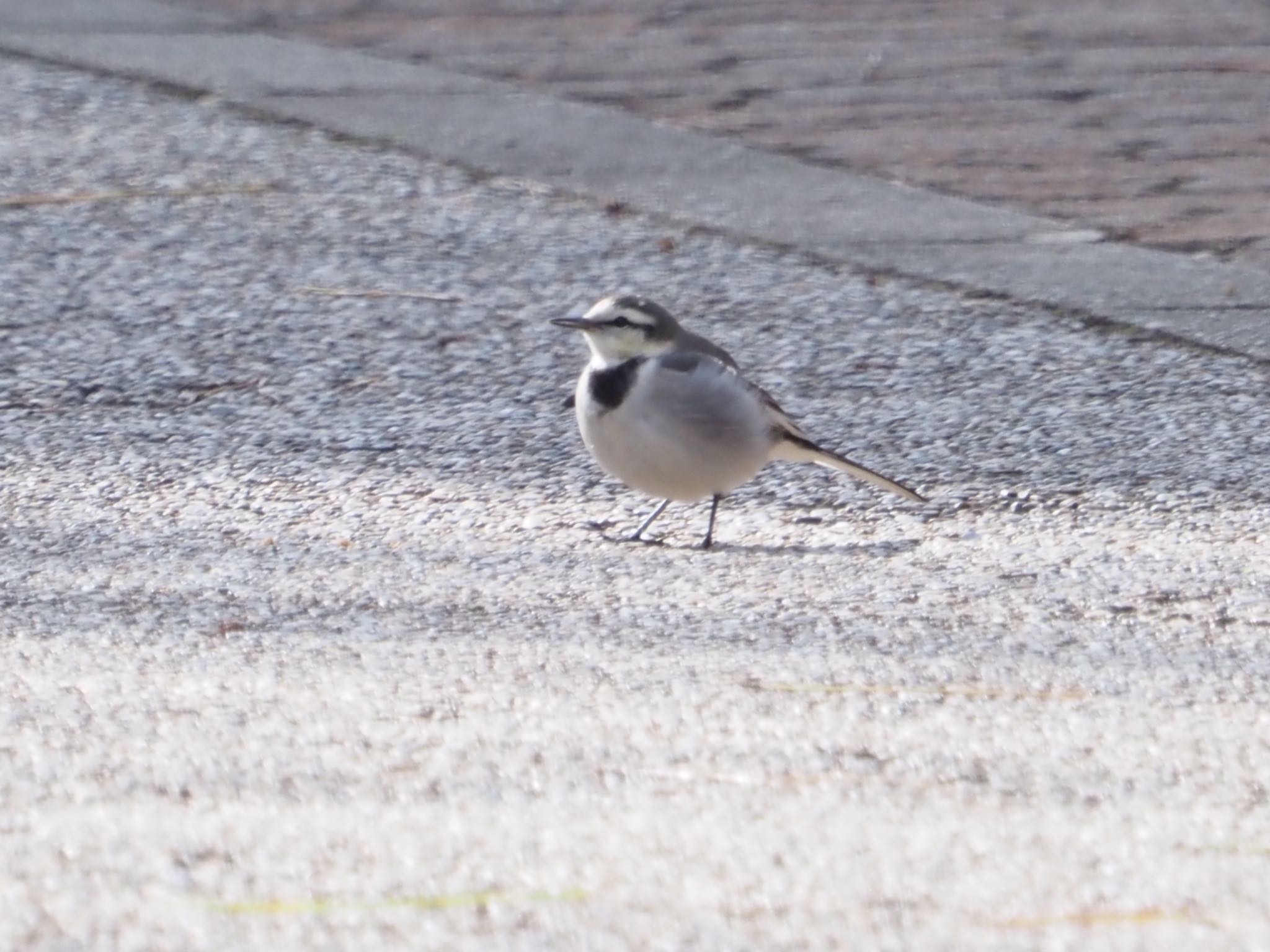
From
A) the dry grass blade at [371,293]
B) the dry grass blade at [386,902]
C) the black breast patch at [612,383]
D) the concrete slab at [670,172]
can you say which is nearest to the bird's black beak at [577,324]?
the black breast patch at [612,383]

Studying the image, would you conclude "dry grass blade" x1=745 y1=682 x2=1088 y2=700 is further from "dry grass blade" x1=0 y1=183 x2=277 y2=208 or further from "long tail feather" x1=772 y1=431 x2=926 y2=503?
"dry grass blade" x1=0 y1=183 x2=277 y2=208

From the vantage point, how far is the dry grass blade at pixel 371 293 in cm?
520

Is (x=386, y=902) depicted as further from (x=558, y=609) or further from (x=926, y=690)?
(x=558, y=609)

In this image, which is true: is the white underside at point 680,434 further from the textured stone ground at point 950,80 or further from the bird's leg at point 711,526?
the textured stone ground at point 950,80

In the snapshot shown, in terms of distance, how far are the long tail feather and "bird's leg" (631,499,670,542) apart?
0.24 metres

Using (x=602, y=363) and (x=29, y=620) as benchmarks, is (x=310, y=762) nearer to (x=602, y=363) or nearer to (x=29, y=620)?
(x=29, y=620)

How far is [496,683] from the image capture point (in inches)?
110

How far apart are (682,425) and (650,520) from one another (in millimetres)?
184

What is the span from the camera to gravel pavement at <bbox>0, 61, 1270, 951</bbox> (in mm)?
2111

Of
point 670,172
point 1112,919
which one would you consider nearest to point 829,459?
point 1112,919

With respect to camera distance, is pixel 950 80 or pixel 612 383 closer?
pixel 612 383

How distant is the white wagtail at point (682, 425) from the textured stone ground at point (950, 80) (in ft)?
6.57

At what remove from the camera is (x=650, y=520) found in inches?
156

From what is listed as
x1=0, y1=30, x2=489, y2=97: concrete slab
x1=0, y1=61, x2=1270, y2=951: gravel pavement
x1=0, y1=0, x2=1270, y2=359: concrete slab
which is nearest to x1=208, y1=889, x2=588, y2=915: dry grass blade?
x1=0, y1=61, x2=1270, y2=951: gravel pavement
